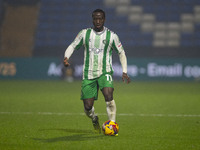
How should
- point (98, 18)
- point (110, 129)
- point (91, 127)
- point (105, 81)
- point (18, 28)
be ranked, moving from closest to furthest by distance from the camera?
1. point (110, 129)
2. point (98, 18)
3. point (105, 81)
4. point (91, 127)
5. point (18, 28)

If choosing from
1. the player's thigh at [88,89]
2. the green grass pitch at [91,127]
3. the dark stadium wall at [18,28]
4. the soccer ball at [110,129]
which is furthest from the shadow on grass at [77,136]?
the dark stadium wall at [18,28]

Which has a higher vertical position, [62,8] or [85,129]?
[62,8]

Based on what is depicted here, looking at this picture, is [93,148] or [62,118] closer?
[93,148]

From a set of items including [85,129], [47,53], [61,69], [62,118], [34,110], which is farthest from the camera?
[47,53]

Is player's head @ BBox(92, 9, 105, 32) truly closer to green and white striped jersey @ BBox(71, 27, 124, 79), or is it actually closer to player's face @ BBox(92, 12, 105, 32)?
player's face @ BBox(92, 12, 105, 32)

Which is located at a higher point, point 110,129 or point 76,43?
point 76,43

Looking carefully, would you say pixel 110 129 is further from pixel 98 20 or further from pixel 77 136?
pixel 98 20

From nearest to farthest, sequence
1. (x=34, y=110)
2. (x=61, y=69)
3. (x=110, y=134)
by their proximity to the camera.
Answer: (x=110, y=134) < (x=34, y=110) < (x=61, y=69)

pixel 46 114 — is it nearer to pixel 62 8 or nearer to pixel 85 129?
pixel 85 129

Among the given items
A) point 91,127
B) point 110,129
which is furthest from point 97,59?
point 91,127

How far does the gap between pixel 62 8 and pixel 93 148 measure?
2505cm

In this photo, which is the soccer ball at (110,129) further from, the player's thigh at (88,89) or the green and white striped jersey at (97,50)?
the green and white striped jersey at (97,50)

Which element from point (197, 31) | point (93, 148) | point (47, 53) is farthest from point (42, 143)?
point (197, 31)

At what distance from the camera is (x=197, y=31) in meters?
28.1
